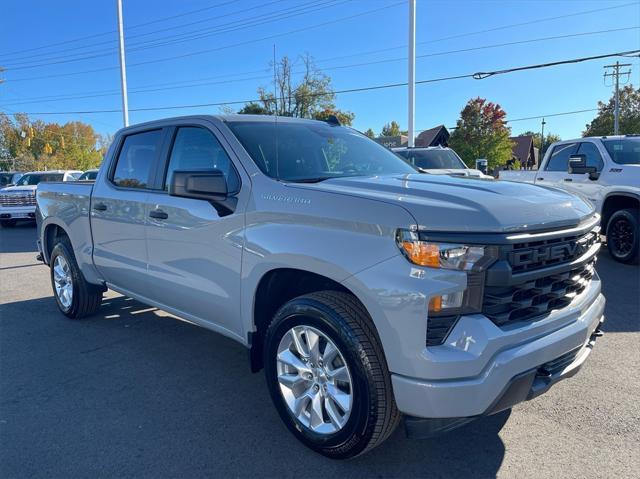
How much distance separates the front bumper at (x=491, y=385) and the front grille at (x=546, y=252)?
366 mm

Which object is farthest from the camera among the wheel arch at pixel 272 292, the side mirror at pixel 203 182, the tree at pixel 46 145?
the tree at pixel 46 145

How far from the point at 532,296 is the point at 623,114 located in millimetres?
A: 56001

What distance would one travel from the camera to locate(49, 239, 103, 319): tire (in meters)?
5.25

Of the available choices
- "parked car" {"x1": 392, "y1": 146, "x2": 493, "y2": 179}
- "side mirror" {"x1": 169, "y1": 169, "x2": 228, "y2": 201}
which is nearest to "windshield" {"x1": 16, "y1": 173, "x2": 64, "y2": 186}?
"parked car" {"x1": 392, "y1": 146, "x2": 493, "y2": 179}

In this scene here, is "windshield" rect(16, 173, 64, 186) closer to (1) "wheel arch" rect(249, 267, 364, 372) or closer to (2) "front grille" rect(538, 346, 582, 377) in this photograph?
(1) "wheel arch" rect(249, 267, 364, 372)

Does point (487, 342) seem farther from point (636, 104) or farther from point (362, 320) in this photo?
point (636, 104)

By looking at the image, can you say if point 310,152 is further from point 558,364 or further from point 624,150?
point 624,150

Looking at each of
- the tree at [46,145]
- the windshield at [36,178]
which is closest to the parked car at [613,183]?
the windshield at [36,178]

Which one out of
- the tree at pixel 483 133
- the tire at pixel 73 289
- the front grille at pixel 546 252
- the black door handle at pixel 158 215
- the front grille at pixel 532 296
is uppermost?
the tree at pixel 483 133

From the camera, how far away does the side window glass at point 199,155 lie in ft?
11.1

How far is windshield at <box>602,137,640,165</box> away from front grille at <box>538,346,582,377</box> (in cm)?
668

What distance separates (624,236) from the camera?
7844 mm

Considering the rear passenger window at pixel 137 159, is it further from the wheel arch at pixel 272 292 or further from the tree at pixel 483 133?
the tree at pixel 483 133

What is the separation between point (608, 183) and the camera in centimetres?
797
